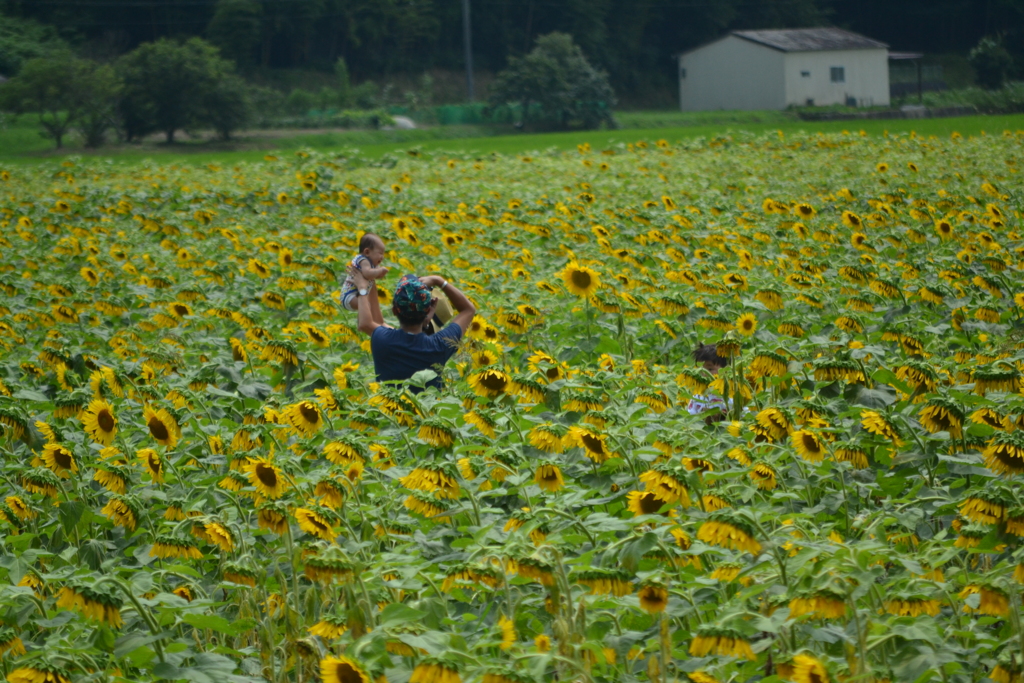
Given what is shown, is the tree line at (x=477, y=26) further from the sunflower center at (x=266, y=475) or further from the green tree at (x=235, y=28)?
the sunflower center at (x=266, y=475)

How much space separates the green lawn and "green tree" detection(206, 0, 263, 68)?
17.0m

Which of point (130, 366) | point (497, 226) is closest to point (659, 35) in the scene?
point (497, 226)

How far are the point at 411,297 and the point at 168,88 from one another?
1106 inches

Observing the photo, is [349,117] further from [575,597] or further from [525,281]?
[575,597]

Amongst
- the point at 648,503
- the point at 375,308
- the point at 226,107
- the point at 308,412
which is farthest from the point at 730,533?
the point at 226,107

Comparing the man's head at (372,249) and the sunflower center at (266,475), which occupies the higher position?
the man's head at (372,249)

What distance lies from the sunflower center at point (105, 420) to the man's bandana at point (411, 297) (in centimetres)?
158

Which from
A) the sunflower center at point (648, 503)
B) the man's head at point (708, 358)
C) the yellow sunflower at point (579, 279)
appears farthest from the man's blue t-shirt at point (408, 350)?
the sunflower center at point (648, 503)

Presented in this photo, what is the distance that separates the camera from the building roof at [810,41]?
40562 millimetres

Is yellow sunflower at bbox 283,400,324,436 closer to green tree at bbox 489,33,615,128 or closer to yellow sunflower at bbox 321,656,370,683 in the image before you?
yellow sunflower at bbox 321,656,370,683

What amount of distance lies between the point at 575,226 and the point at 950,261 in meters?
2.90

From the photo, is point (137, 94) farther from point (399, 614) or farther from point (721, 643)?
point (721, 643)

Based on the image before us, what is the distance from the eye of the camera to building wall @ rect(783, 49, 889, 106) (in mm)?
40406

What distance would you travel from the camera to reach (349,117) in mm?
35000
